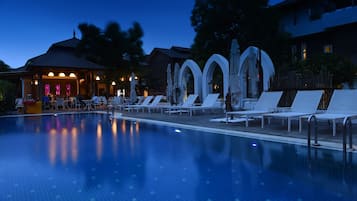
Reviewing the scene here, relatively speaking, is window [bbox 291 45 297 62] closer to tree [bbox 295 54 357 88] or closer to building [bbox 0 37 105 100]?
tree [bbox 295 54 357 88]

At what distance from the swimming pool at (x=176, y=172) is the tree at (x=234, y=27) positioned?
18301mm

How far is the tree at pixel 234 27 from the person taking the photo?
949 inches

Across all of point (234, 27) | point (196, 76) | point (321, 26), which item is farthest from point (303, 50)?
point (196, 76)

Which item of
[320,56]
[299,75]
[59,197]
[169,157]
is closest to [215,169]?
[169,157]

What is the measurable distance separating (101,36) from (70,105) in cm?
976

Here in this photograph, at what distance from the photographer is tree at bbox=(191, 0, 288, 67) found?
24.1 meters

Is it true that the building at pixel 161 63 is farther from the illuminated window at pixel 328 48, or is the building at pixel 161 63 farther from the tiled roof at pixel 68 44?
the illuminated window at pixel 328 48

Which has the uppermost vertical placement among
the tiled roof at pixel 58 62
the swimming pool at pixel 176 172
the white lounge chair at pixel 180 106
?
the tiled roof at pixel 58 62

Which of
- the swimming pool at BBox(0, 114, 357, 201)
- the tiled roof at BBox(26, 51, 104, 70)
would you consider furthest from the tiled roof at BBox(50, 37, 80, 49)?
the swimming pool at BBox(0, 114, 357, 201)

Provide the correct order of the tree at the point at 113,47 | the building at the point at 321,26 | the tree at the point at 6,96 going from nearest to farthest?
the tree at the point at 6,96 → the building at the point at 321,26 → the tree at the point at 113,47

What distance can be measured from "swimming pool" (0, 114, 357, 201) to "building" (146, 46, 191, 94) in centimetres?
2621

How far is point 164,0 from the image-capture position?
34.3m

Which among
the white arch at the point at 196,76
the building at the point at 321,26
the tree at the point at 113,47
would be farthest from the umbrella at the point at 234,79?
the tree at the point at 113,47

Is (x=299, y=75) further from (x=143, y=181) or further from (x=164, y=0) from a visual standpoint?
(x=164, y=0)
